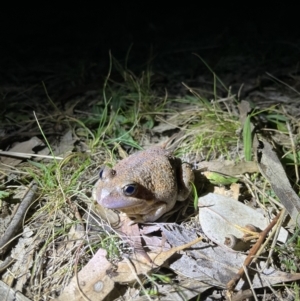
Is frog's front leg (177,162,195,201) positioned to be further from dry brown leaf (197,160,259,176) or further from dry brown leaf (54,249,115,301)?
dry brown leaf (54,249,115,301)

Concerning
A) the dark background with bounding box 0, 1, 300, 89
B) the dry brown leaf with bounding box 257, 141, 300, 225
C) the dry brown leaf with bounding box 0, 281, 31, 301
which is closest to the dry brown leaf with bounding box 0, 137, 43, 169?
the dry brown leaf with bounding box 0, 281, 31, 301

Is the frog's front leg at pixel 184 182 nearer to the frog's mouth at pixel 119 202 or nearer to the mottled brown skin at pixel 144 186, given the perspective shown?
the mottled brown skin at pixel 144 186

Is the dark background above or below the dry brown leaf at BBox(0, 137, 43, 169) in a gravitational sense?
above

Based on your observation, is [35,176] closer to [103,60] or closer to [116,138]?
[116,138]

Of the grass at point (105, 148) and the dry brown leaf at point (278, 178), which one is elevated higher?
the dry brown leaf at point (278, 178)

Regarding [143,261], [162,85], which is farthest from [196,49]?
[143,261]

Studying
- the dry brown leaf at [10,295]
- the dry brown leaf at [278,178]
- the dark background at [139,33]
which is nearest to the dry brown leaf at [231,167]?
the dry brown leaf at [278,178]

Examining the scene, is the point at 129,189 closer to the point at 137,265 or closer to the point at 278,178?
the point at 137,265
